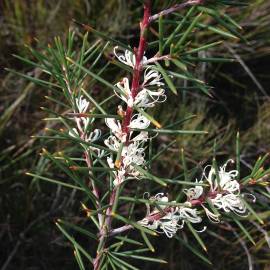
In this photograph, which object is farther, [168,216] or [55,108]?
[55,108]

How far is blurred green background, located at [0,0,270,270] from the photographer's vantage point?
1357 millimetres

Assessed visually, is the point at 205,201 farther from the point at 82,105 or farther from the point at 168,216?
the point at 82,105

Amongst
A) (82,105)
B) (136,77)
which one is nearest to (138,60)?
(136,77)

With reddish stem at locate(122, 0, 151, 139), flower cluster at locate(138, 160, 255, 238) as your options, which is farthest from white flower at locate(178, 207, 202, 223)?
reddish stem at locate(122, 0, 151, 139)

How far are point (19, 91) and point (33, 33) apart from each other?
190 mm

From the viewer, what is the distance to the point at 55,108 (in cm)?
141

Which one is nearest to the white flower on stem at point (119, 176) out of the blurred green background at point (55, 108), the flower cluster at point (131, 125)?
the flower cluster at point (131, 125)

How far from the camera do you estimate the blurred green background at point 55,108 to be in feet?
4.45

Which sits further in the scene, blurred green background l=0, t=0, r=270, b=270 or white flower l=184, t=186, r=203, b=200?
blurred green background l=0, t=0, r=270, b=270

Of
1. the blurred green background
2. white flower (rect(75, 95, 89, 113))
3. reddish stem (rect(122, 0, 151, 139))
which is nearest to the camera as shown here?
reddish stem (rect(122, 0, 151, 139))

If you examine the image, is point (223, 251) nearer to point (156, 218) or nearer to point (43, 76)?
point (43, 76)

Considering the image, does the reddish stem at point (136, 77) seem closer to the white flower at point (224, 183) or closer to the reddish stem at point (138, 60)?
the reddish stem at point (138, 60)

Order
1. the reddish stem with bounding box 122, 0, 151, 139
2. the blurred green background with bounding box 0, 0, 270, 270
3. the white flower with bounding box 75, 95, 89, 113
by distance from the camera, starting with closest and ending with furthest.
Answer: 1. the reddish stem with bounding box 122, 0, 151, 139
2. the white flower with bounding box 75, 95, 89, 113
3. the blurred green background with bounding box 0, 0, 270, 270

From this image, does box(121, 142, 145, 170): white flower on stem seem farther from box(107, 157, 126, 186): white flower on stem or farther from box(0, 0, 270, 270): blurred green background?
box(0, 0, 270, 270): blurred green background
